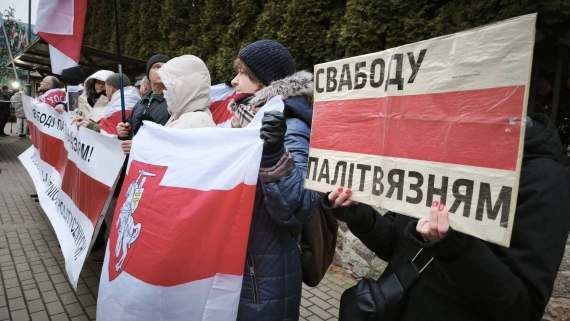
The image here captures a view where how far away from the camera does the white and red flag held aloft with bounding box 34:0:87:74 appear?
3156mm

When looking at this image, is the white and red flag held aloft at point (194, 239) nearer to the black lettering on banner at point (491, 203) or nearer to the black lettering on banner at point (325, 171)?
the black lettering on banner at point (325, 171)

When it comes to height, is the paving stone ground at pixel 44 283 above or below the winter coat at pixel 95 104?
below

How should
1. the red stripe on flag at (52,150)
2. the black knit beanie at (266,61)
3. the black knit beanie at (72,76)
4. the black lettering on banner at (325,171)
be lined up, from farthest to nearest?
1. the black knit beanie at (72,76)
2. the red stripe on flag at (52,150)
3. the black knit beanie at (266,61)
4. the black lettering on banner at (325,171)

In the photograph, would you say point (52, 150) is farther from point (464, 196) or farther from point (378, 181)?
point (464, 196)

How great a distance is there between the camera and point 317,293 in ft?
12.3

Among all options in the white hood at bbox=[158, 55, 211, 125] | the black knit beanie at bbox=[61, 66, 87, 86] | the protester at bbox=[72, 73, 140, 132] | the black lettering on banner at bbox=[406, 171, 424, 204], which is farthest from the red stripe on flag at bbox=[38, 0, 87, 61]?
the black lettering on banner at bbox=[406, 171, 424, 204]

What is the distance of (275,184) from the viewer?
1.44 meters

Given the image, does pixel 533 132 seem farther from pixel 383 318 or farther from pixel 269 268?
pixel 269 268

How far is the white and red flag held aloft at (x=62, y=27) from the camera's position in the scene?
3.16 meters

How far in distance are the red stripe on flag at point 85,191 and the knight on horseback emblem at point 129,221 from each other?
120cm

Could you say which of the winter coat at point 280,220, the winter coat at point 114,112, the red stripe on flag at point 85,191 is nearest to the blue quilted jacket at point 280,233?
the winter coat at point 280,220

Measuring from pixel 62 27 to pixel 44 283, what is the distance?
2.49 meters

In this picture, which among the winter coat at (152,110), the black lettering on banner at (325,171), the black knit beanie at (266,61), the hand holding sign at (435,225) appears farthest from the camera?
the winter coat at (152,110)

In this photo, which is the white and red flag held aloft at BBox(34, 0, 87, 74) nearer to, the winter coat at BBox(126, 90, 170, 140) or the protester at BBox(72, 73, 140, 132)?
the protester at BBox(72, 73, 140, 132)
